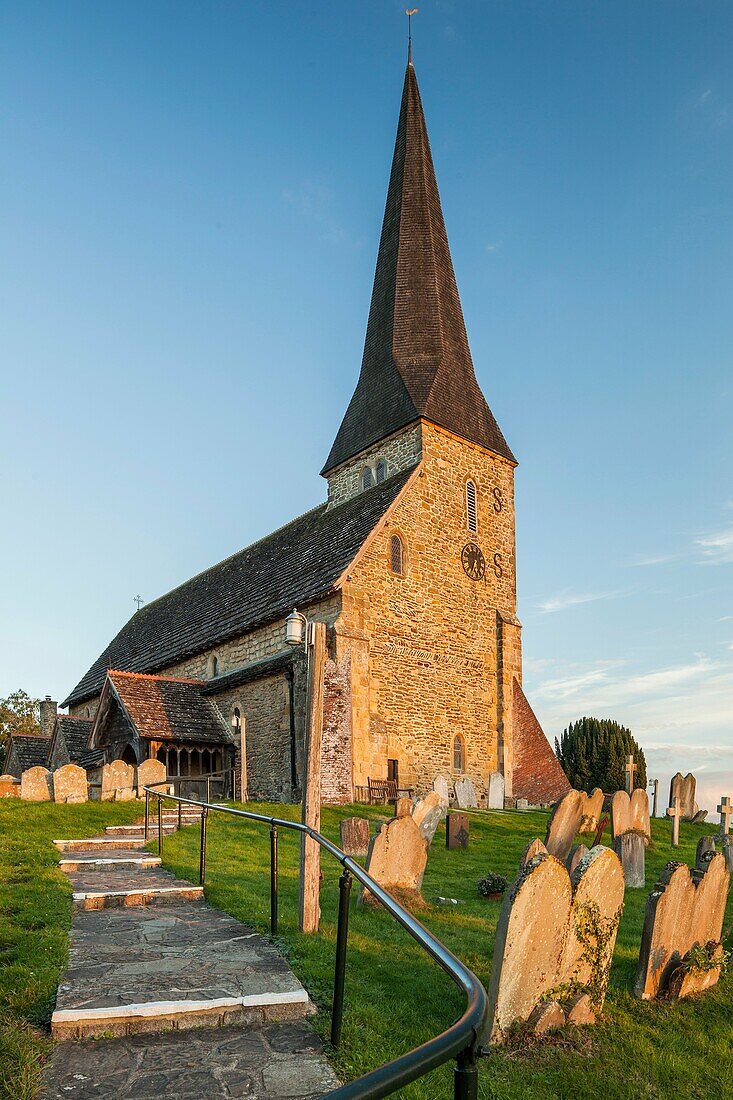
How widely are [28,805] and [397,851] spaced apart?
9811 mm

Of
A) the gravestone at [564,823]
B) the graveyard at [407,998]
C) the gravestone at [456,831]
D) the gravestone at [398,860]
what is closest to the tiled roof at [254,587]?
the gravestone at [456,831]

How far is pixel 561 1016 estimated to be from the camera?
532 centimetres

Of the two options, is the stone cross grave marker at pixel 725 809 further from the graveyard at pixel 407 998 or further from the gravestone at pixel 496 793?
the graveyard at pixel 407 998

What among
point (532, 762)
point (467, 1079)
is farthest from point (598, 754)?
point (467, 1079)

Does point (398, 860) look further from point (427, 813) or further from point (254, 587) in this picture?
point (254, 587)

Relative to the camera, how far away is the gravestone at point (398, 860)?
8297mm

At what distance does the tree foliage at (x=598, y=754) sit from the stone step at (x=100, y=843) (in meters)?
26.0

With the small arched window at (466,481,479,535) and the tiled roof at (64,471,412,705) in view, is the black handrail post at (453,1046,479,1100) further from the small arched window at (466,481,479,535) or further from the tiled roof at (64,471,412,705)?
the small arched window at (466,481,479,535)

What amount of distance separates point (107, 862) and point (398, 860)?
12.7 ft

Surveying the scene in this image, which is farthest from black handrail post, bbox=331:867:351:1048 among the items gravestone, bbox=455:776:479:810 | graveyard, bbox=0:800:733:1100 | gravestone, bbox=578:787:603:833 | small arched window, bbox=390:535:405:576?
small arched window, bbox=390:535:405:576

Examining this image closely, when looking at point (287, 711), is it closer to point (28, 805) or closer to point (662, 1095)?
point (28, 805)

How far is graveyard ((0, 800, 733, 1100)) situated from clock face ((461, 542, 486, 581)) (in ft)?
49.3

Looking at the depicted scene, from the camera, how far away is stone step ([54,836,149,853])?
37.7ft

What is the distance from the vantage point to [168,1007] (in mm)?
4559
